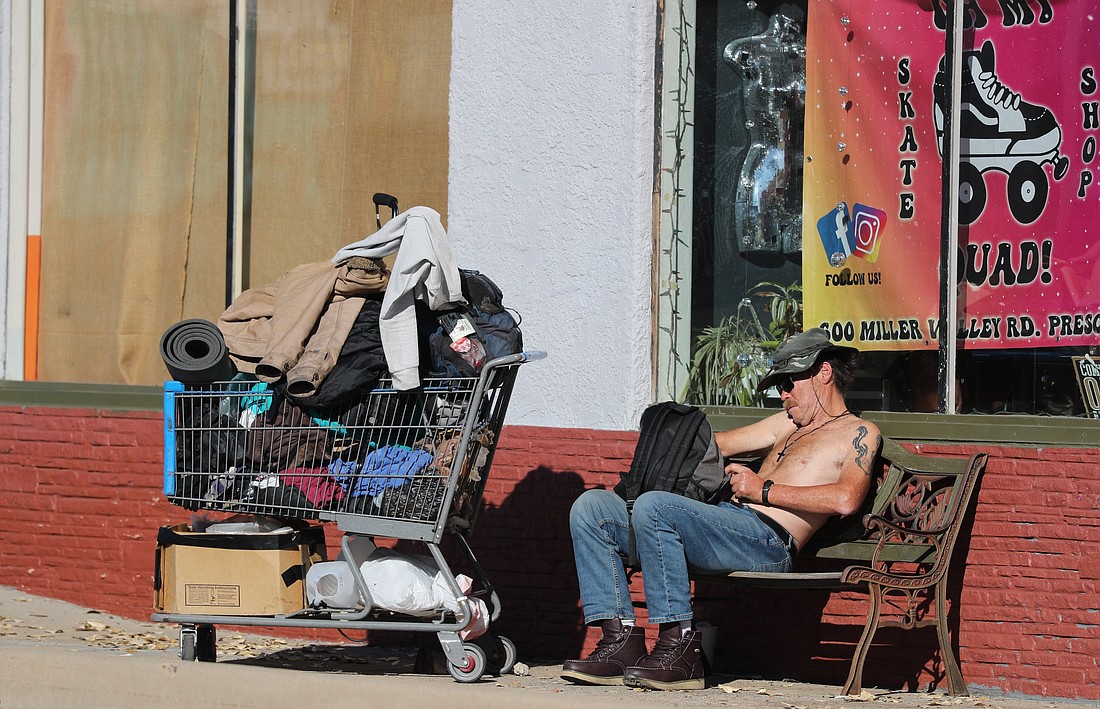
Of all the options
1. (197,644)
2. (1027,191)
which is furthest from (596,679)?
(1027,191)

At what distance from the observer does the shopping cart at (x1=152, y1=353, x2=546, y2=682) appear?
19.2 feet

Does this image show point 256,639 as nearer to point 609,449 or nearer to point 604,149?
point 609,449

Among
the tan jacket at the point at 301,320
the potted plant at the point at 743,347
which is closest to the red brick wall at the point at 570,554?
the potted plant at the point at 743,347

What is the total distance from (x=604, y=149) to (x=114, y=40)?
333 centimetres

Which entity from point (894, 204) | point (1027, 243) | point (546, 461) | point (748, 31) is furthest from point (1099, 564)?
point (748, 31)

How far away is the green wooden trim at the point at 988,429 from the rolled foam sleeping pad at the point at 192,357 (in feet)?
9.75

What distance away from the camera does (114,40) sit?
8.45 meters

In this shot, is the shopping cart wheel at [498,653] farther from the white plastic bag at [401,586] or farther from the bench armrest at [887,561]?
the bench armrest at [887,561]

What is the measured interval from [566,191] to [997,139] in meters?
2.08

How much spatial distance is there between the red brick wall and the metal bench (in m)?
0.18

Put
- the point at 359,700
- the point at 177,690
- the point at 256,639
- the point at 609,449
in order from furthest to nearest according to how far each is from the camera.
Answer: the point at 256,639 < the point at 609,449 < the point at 177,690 < the point at 359,700

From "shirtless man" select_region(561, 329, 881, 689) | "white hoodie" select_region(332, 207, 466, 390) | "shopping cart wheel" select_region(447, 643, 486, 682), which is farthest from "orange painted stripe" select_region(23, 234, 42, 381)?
"shirtless man" select_region(561, 329, 881, 689)

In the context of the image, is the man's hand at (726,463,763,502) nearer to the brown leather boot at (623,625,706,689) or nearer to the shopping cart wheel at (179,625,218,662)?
the brown leather boot at (623,625,706,689)

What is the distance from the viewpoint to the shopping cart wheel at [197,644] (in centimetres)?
614
